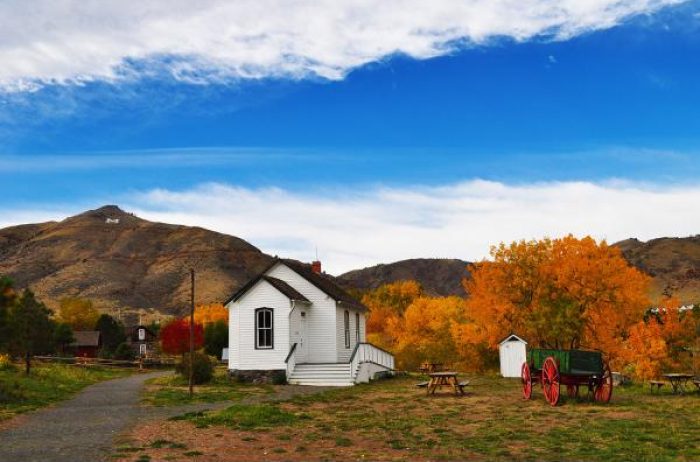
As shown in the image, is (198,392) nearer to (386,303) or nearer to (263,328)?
(263,328)

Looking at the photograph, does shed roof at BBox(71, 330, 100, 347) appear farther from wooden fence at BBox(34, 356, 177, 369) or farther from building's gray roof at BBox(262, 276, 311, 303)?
building's gray roof at BBox(262, 276, 311, 303)

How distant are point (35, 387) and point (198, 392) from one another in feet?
23.2

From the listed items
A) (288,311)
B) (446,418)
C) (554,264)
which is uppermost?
(554,264)

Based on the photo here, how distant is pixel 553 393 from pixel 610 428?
18.3 feet

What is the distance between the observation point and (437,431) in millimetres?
15172

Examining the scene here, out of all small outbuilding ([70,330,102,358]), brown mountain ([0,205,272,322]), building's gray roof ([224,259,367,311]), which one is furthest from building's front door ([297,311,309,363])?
brown mountain ([0,205,272,322])

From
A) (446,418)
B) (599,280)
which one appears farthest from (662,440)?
(599,280)

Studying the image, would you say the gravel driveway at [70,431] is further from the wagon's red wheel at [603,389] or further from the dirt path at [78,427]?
the wagon's red wheel at [603,389]

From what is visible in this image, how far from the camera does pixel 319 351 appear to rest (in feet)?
117

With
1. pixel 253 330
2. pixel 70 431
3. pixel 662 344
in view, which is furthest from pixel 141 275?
pixel 70 431

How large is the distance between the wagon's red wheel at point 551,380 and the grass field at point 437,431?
43cm

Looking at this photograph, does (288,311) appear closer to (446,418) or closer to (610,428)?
(446,418)

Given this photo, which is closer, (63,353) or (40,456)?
(40,456)

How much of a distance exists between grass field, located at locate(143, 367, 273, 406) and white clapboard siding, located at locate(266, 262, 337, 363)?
Result: 16.5ft
